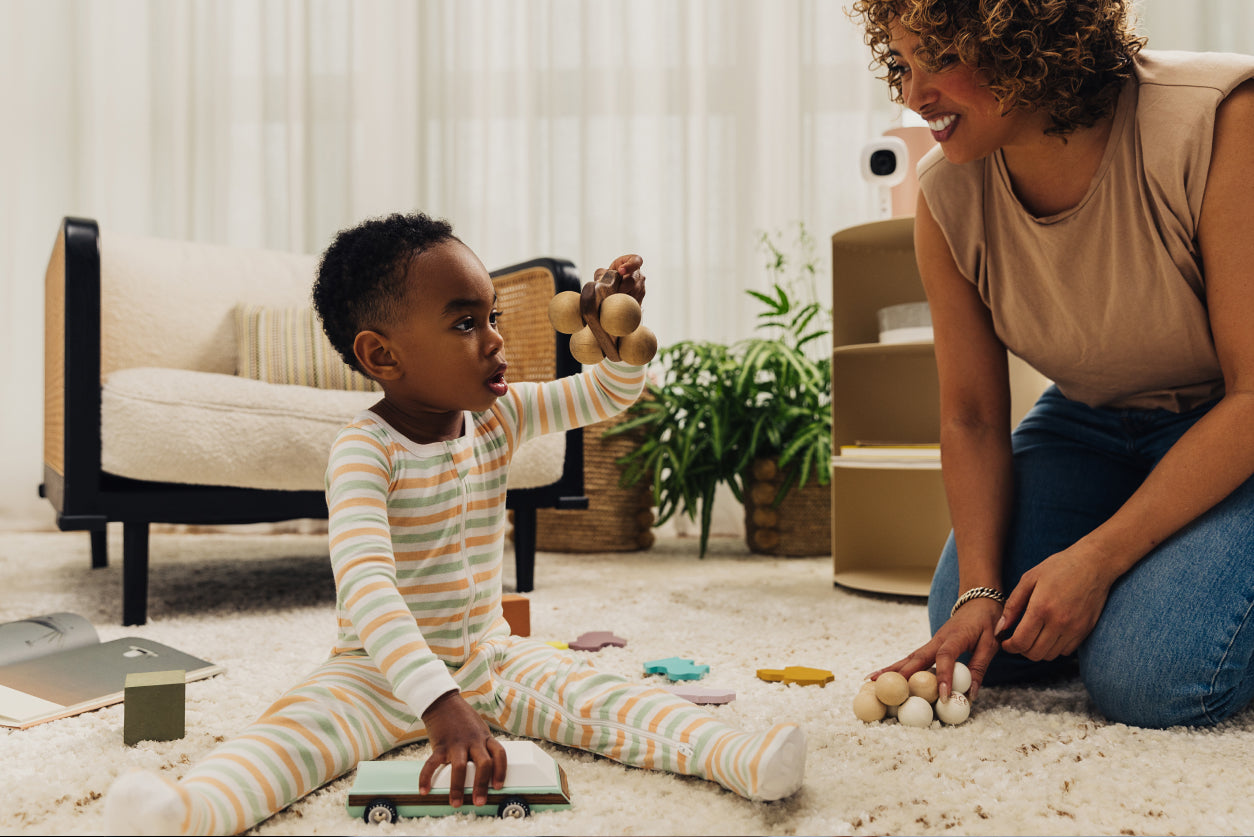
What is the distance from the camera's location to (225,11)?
284 centimetres

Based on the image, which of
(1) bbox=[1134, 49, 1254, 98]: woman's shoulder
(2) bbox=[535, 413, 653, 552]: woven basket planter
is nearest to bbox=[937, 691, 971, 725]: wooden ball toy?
(1) bbox=[1134, 49, 1254, 98]: woman's shoulder

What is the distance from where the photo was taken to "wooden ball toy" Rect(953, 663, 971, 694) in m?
0.87

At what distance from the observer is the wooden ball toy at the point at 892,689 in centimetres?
86

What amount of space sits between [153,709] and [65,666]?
294mm

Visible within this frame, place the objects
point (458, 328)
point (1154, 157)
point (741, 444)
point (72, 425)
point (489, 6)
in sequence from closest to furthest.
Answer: point (458, 328) → point (1154, 157) → point (72, 425) → point (741, 444) → point (489, 6)

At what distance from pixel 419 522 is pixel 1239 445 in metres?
0.75

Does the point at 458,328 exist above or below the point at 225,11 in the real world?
below

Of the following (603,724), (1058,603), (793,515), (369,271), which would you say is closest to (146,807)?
(603,724)

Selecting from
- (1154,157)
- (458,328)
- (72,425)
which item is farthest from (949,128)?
(72,425)

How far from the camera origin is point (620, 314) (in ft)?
2.50

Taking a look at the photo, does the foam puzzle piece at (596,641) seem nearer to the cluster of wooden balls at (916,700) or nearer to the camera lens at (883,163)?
the cluster of wooden balls at (916,700)

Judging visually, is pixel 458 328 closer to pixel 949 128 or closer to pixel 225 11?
pixel 949 128

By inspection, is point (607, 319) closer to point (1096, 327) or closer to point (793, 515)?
point (1096, 327)

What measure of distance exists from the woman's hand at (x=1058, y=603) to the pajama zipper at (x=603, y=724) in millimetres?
362
